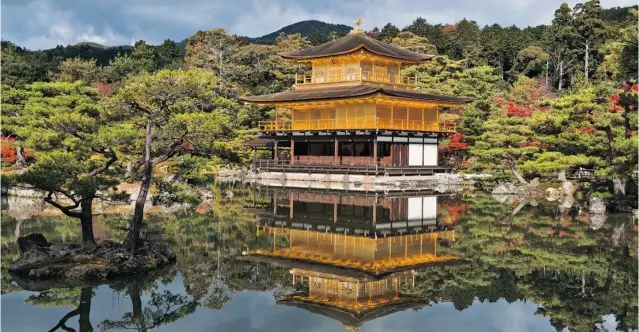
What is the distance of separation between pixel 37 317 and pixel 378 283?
251 inches

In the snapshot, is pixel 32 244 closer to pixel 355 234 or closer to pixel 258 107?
pixel 355 234

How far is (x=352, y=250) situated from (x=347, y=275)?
9.71ft

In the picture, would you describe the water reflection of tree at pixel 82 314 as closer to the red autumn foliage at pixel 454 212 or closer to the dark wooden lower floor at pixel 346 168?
the red autumn foliage at pixel 454 212

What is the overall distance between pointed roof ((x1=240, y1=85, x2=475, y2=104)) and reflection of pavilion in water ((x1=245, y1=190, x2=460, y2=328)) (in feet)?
31.5

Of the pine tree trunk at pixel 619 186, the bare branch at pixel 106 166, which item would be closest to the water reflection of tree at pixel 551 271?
the pine tree trunk at pixel 619 186

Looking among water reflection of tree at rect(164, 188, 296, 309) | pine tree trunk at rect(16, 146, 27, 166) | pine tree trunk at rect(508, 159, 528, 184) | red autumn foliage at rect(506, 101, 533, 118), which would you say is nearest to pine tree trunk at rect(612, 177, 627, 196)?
pine tree trunk at rect(508, 159, 528, 184)

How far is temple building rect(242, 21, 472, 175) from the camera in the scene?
3578 centimetres

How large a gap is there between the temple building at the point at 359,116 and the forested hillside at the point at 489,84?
3.19 metres

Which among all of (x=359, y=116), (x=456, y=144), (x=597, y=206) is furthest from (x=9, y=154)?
(x=597, y=206)

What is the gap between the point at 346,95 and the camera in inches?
1384

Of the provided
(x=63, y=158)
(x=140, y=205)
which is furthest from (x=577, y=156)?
(x=63, y=158)

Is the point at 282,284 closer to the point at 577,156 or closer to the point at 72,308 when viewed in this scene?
the point at 72,308

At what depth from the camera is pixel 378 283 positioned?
12172 mm

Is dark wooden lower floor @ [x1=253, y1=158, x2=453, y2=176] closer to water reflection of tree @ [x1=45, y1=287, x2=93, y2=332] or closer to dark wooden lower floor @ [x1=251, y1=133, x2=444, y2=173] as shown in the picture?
dark wooden lower floor @ [x1=251, y1=133, x2=444, y2=173]
